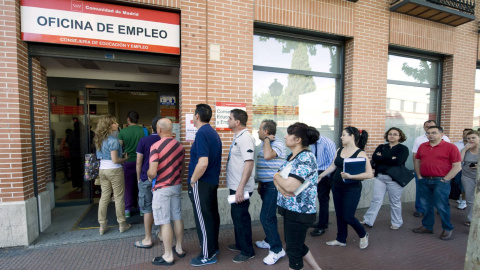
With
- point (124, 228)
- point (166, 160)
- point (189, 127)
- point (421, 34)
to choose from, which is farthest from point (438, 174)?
point (124, 228)

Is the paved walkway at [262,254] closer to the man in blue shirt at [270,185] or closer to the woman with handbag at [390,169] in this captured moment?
the man in blue shirt at [270,185]

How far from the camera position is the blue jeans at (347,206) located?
3527 mm

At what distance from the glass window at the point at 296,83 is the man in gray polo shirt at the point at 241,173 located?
6.52 ft

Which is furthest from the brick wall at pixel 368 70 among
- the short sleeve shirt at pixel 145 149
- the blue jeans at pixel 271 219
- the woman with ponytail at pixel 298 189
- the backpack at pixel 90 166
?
the backpack at pixel 90 166

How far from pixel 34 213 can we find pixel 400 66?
8.52 meters

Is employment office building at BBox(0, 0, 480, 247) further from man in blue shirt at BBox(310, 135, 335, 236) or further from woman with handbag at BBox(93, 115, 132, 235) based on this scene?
man in blue shirt at BBox(310, 135, 335, 236)

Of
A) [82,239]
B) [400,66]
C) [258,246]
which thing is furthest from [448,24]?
[82,239]

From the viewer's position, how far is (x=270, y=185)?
133 inches

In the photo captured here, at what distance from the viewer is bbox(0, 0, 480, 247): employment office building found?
3773 mm

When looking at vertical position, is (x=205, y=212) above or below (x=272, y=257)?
above

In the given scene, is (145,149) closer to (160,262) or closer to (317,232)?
(160,262)

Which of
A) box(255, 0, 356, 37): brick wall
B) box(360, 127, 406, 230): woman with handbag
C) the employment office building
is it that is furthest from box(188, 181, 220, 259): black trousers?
box(255, 0, 356, 37): brick wall

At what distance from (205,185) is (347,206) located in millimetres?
2085

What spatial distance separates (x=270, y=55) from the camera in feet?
17.4
